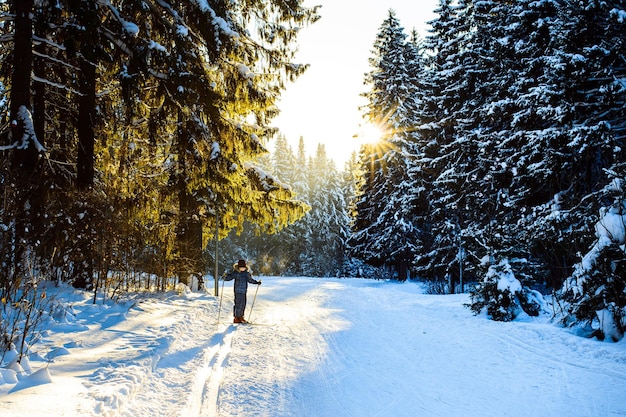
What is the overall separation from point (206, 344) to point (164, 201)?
7.51 m

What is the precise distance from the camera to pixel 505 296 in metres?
10.6

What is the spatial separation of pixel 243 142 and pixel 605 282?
29.2ft

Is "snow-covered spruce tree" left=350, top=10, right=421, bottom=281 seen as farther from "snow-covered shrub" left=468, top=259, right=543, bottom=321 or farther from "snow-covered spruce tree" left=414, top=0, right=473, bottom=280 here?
"snow-covered shrub" left=468, top=259, right=543, bottom=321

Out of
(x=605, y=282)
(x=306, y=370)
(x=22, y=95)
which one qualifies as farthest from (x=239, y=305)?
(x=605, y=282)

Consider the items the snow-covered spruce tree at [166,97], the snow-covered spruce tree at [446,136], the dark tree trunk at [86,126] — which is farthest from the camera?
the snow-covered spruce tree at [446,136]

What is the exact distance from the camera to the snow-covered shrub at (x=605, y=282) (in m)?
7.30

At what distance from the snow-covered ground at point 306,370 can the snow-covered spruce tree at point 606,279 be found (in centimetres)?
47

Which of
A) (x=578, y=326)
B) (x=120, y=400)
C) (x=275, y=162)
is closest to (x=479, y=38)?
(x=578, y=326)

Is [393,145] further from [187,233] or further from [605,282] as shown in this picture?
[605,282]

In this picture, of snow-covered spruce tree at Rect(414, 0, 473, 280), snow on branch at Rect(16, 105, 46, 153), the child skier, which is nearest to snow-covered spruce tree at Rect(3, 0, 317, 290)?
snow on branch at Rect(16, 105, 46, 153)

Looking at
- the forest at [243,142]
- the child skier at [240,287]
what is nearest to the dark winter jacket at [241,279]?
the child skier at [240,287]

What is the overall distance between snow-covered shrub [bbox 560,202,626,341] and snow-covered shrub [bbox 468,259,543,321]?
237 centimetres

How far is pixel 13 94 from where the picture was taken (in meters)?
7.75

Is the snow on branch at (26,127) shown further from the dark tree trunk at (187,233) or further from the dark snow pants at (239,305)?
the dark snow pants at (239,305)
